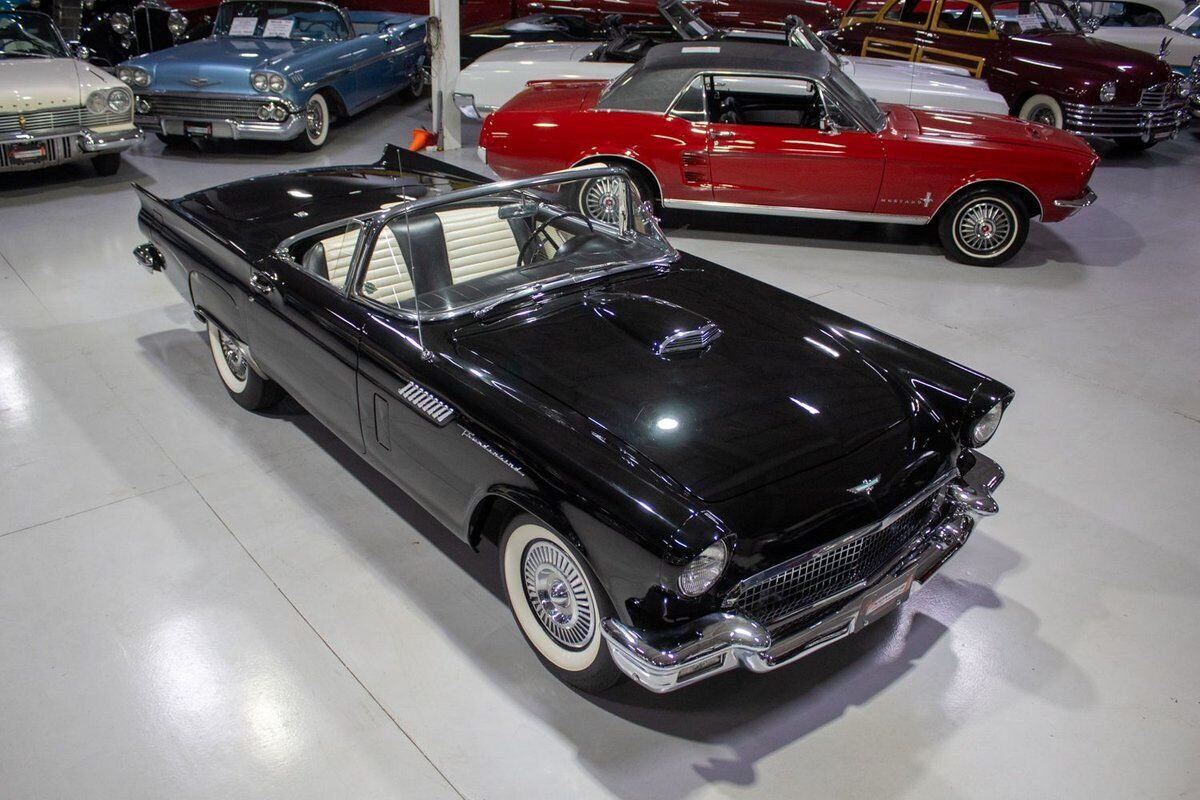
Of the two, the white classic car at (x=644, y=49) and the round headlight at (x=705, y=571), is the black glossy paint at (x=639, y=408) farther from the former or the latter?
the white classic car at (x=644, y=49)

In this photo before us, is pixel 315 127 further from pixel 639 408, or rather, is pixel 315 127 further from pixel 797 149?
pixel 639 408

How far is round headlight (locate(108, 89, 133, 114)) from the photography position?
7.39 metres

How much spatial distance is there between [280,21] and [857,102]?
5.46 m

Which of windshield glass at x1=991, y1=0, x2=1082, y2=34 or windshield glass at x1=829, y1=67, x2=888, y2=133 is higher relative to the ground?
windshield glass at x1=991, y1=0, x2=1082, y2=34

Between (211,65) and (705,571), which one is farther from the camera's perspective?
(211,65)

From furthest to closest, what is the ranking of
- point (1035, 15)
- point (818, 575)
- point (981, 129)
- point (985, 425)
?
point (1035, 15) < point (981, 129) < point (985, 425) < point (818, 575)

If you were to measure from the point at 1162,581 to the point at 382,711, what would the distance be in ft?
9.34

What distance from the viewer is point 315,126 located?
872cm

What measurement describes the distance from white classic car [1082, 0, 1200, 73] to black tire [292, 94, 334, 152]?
302 inches

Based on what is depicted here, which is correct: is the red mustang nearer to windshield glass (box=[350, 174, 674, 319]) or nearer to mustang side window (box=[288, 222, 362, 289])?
windshield glass (box=[350, 174, 674, 319])

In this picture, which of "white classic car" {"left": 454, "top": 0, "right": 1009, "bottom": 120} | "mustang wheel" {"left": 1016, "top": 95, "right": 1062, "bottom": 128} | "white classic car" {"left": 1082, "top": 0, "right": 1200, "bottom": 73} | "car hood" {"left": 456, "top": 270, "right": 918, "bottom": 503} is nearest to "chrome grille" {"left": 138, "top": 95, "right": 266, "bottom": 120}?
"white classic car" {"left": 454, "top": 0, "right": 1009, "bottom": 120}

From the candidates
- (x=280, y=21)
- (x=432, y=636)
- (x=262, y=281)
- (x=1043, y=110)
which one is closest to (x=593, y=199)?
(x=262, y=281)

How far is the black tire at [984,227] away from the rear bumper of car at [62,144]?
242 inches

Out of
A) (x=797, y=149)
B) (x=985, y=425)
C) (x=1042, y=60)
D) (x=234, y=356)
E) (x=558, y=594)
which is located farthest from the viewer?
(x=1042, y=60)
